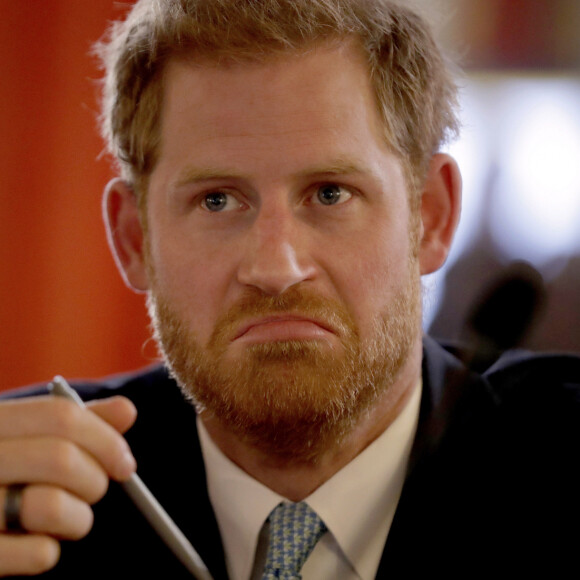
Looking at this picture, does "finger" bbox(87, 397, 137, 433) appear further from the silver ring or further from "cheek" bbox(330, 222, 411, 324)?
"cheek" bbox(330, 222, 411, 324)

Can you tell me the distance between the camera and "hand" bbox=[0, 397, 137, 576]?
0.76 m

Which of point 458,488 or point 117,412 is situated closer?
point 117,412

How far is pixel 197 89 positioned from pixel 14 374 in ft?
4.38

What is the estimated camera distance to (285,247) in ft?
3.34

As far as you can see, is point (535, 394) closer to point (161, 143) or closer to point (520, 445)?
point (520, 445)

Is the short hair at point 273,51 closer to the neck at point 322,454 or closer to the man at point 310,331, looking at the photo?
the man at point 310,331

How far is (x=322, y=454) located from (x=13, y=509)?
0.51m

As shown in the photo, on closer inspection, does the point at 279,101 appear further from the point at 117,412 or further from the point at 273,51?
the point at 117,412

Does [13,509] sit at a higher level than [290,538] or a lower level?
higher

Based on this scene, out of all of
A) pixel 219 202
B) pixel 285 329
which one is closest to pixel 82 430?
pixel 285 329

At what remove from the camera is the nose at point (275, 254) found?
100cm

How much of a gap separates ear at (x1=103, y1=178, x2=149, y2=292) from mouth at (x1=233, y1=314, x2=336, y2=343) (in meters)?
0.37

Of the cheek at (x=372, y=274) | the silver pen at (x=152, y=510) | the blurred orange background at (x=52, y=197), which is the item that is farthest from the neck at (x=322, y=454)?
the blurred orange background at (x=52, y=197)

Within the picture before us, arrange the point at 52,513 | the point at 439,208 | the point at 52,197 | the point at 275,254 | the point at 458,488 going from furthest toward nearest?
the point at 52,197 < the point at 439,208 < the point at 458,488 < the point at 275,254 < the point at 52,513
